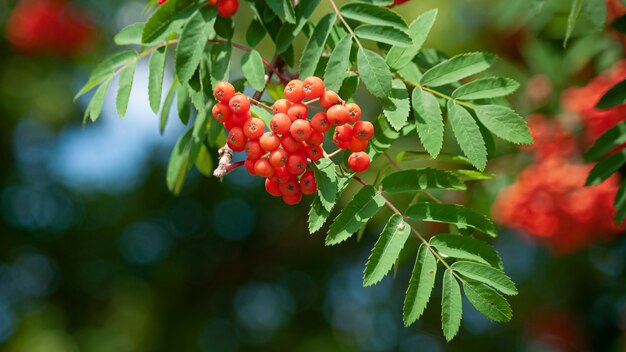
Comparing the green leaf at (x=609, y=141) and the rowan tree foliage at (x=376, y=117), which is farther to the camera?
the green leaf at (x=609, y=141)

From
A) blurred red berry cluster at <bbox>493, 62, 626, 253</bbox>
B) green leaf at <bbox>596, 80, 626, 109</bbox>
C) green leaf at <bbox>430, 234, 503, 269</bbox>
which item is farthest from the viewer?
blurred red berry cluster at <bbox>493, 62, 626, 253</bbox>

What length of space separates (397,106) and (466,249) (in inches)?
10.7

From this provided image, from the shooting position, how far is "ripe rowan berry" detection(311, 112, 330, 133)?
1053 mm

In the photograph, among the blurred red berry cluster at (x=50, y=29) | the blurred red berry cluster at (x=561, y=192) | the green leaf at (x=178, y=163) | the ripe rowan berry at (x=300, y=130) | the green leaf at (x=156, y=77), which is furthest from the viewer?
the blurred red berry cluster at (x=50, y=29)

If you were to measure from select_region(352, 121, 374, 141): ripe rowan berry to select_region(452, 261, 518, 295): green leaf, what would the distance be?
28 cm

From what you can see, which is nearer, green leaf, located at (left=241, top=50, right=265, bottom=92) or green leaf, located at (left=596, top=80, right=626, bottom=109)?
green leaf, located at (left=241, top=50, right=265, bottom=92)

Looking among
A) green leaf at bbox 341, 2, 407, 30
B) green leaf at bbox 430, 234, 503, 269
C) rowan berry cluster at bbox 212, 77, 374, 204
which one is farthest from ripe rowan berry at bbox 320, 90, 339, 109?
green leaf at bbox 430, 234, 503, 269

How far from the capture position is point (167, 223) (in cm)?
652

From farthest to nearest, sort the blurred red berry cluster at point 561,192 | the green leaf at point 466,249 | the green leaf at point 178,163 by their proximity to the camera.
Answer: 1. the blurred red berry cluster at point 561,192
2. the green leaf at point 178,163
3. the green leaf at point 466,249

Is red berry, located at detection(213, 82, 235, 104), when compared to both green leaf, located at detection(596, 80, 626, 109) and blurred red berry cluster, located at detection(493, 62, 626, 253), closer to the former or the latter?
green leaf, located at detection(596, 80, 626, 109)

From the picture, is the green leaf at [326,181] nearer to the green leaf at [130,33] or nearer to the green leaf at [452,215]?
the green leaf at [452,215]

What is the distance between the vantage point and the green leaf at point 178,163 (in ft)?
5.04

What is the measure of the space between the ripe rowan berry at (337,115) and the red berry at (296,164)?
7 centimetres

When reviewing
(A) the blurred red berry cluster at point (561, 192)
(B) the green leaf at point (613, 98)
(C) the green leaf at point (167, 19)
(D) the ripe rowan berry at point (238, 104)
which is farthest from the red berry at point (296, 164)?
(A) the blurred red berry cluster at point (561, 192)
